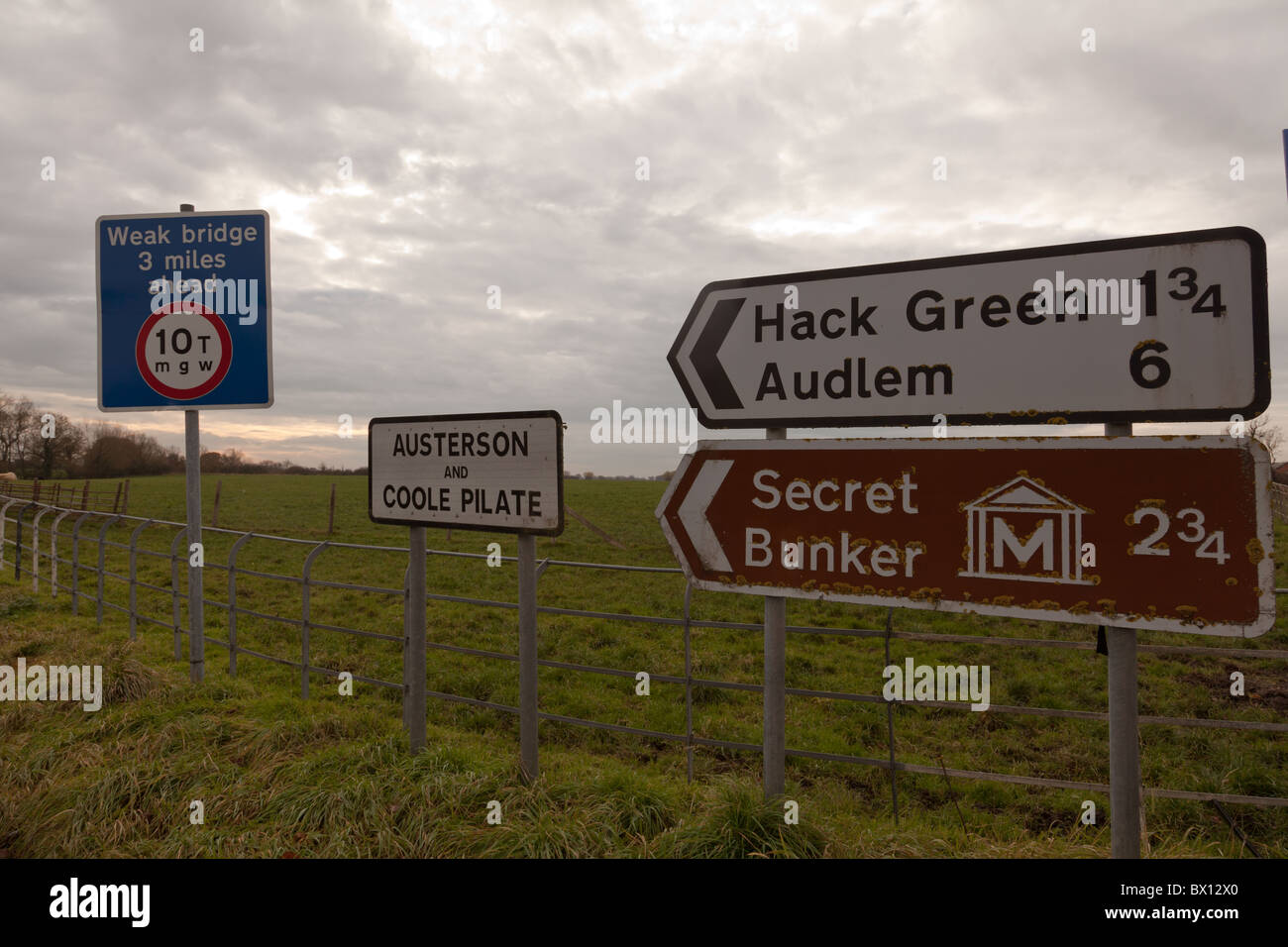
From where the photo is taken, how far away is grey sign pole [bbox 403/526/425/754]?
3.90 m

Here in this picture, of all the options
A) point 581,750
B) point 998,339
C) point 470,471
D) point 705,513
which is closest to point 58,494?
point 581,750

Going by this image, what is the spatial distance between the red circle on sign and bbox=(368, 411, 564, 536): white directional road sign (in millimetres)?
2282

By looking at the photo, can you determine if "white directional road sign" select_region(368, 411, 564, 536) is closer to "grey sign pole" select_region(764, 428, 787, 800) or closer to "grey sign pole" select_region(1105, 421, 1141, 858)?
"grey sign pole" select_region(764, 428, 787, 800)

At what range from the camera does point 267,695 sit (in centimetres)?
544

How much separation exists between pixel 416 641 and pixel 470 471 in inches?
48.9

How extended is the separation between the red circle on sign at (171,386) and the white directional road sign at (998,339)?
4609 millimetres

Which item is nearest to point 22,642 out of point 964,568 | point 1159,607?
point 964,568

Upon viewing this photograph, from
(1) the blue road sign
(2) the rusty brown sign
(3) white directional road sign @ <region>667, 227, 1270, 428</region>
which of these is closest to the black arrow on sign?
(3) white directional road sign @ <region>667, 227, 1270, 428</region>

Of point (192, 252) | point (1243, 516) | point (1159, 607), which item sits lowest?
point (1159, 607)

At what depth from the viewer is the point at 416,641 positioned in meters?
4.13

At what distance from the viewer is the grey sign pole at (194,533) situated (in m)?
5.50

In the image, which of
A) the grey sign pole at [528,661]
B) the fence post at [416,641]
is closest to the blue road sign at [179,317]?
the fence post at [416,641]
